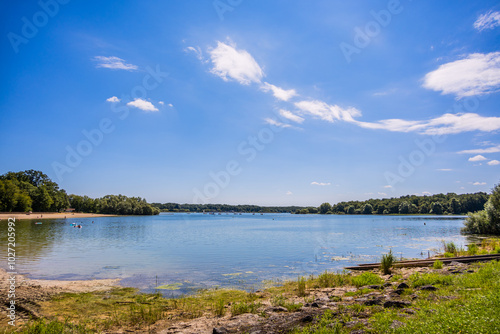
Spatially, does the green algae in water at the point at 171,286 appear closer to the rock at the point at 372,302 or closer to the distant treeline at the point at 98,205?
the rock at the point at 372,302

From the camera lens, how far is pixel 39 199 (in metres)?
135

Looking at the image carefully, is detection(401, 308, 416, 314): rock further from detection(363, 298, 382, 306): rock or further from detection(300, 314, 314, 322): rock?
detection(300, 314, 314, 322): rock

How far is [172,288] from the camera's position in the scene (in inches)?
733

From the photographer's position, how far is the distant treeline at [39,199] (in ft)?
364

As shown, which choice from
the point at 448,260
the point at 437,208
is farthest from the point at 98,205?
the point at 437,208

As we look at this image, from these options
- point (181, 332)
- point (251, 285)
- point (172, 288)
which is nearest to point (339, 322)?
point (181, 332)

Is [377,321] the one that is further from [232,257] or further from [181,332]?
[232,257]

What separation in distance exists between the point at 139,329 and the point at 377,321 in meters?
9.10

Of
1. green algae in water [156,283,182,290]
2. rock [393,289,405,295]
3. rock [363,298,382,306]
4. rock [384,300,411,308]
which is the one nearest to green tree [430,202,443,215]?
rock [393,289,405,295]

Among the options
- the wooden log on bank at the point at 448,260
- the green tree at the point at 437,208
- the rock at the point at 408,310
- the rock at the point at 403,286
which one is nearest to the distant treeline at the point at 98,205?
the wooden log on bank at the point at 448,260

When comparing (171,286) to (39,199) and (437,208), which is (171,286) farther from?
(437,208)

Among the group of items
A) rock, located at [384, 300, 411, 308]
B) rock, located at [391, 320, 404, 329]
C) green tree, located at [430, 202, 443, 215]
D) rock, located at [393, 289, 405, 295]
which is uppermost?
rock, located at [391, 320, 404, 329]

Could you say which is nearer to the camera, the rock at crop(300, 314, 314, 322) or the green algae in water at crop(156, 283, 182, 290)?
the rock at crop(300, 314, 314, 322)

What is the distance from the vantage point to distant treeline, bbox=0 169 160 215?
111000 millimetres
